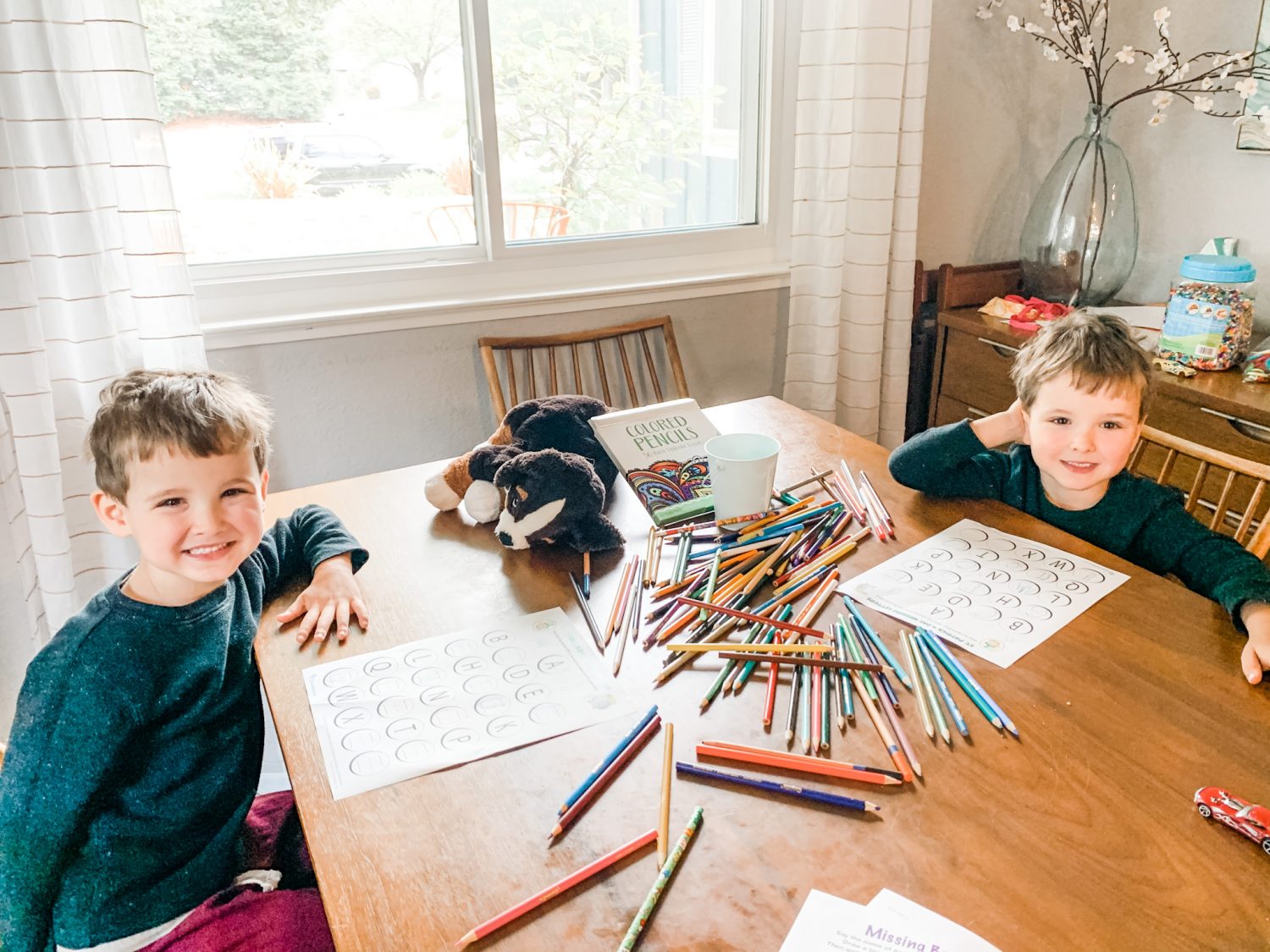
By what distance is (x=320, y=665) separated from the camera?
97 centimetres

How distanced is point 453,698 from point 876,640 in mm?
442

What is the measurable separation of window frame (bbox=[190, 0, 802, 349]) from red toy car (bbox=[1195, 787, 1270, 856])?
1.70 m

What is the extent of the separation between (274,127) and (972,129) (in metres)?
1.82

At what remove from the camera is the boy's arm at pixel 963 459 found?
1.27m

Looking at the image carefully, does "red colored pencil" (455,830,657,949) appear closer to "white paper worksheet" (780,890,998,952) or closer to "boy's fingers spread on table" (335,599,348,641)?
"white paper worksheet" (780,890,998,952)

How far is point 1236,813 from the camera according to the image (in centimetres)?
71

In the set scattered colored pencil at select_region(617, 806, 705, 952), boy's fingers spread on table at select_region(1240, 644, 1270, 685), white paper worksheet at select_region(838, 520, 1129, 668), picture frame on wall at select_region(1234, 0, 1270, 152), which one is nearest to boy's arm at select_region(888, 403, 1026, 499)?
white paper worksheet at select_region(838, 520, 1129, 668)

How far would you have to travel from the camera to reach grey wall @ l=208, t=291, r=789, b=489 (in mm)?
1965

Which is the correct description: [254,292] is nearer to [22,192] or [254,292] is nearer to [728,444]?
[22,192]

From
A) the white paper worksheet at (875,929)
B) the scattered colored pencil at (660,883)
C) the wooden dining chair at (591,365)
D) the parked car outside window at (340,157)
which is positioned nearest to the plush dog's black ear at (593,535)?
the scattered colored pencil at (660,883)

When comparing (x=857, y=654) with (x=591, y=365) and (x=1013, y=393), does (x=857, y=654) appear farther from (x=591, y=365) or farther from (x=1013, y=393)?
(x=1013, y=393)

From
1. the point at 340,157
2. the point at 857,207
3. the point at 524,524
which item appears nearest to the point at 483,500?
the point at 524,524

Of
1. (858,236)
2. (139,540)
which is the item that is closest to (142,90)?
(139,540)

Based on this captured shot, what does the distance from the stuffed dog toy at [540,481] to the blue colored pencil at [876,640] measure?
325 mm
